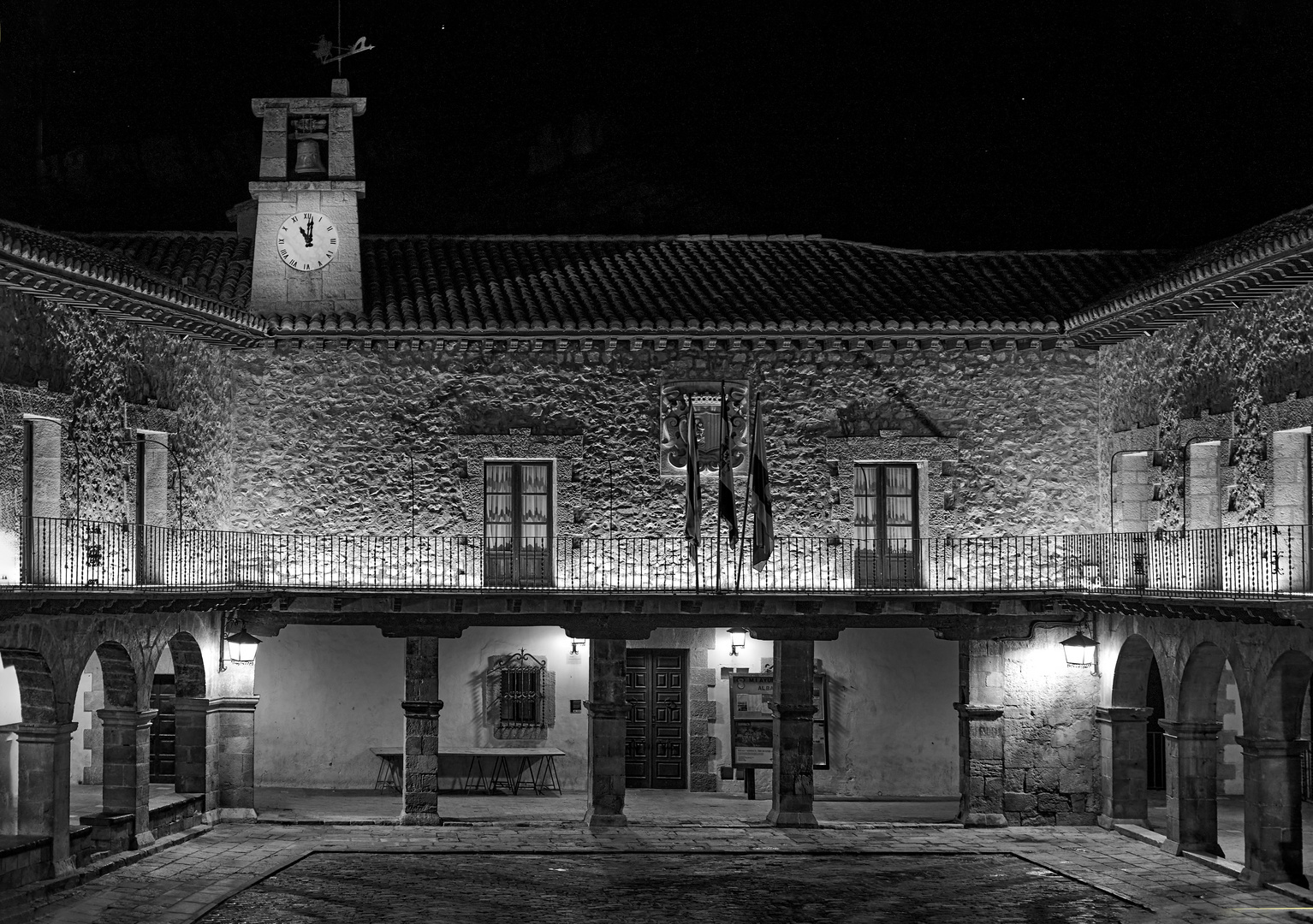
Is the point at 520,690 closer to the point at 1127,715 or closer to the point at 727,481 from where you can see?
the point at 727,481

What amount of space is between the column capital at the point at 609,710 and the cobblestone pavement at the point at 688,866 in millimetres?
1494

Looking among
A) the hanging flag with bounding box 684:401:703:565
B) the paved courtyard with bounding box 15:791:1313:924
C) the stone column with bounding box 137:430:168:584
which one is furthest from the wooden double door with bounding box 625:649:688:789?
the stone column with bounding box 137:430:168:584

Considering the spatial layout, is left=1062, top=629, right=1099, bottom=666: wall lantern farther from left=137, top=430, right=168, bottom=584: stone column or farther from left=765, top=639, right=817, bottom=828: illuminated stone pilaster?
left=137, top=430, right=168, bottom=584: stone column

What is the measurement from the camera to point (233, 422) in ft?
75.0

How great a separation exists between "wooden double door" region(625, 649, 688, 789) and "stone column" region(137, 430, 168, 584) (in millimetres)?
7789

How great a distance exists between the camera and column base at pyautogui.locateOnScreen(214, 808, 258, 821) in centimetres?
2216

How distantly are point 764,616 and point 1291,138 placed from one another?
27.4 metres

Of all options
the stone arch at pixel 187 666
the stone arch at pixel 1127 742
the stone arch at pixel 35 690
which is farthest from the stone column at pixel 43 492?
the stone arch at pixel 1127 742

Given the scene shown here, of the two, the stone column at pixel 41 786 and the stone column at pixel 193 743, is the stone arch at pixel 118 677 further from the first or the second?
the stone column at pixel 193 743

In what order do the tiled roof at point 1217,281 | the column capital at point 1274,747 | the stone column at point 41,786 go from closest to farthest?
the tiled roof at point 1217,281
the stone column at point 41,786
the column capital at point 1274,747

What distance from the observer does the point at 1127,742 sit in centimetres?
2197

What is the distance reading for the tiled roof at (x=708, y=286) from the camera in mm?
22406

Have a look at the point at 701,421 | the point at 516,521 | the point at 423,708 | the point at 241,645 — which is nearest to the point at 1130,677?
the point at 701,421

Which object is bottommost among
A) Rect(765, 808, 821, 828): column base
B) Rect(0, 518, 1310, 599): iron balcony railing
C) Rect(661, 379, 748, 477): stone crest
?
Rect(765, 808, 821, 828): column base
